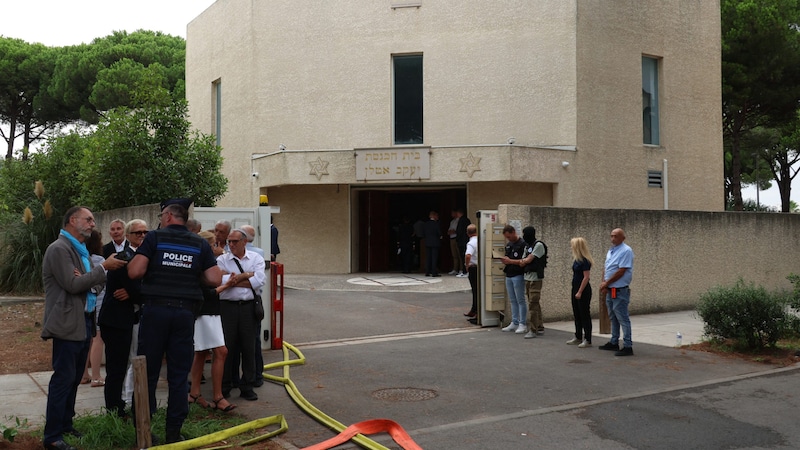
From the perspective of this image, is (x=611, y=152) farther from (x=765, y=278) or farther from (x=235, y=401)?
(x=235, y=401)

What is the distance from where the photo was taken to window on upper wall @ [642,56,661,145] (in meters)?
21.2

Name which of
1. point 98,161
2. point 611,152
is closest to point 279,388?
point 98,161

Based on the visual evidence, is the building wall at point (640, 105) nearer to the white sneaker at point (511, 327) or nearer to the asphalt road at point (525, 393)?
the white sneaker at point (511, 327)

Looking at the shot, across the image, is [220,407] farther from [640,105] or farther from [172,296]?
[640,105]

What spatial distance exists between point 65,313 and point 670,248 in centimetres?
1271

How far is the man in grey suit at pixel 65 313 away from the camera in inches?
209

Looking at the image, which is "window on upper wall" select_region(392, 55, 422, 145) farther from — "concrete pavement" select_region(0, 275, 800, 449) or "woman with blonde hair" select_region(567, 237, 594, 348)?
"woman with blonde hair" select_region(567, 237, 594, 348)

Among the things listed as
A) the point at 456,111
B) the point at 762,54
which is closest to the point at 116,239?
the point at 456,111

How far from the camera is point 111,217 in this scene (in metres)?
12.5

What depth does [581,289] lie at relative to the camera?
1023cm

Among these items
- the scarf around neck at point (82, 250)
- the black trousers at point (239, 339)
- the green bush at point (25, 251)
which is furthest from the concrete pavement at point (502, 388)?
the green bush at point (25, 251)

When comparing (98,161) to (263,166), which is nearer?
(98,161)

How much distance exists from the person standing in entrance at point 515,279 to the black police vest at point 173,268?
648 cm

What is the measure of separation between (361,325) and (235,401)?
5062 mm
